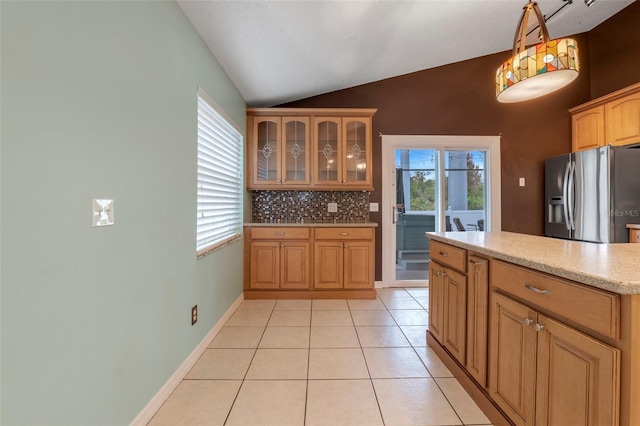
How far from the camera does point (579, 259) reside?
1.07 metres

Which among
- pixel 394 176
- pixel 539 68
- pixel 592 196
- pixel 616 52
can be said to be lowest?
pixel 592 196

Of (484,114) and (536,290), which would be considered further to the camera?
(484,114)

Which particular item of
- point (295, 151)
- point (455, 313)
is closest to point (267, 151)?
point (295, 151)

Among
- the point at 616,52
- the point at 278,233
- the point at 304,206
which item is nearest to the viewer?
the point at 278,233

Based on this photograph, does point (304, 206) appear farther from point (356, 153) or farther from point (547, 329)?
point (547, 329)

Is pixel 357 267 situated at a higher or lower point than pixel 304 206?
lower

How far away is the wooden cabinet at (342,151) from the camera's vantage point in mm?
3383

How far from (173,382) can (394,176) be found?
3.19 metres

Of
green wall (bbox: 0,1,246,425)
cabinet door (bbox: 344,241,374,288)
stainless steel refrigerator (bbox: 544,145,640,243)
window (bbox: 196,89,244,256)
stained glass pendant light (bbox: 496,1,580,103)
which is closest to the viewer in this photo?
green wall (bbox: 0,1,246,425)

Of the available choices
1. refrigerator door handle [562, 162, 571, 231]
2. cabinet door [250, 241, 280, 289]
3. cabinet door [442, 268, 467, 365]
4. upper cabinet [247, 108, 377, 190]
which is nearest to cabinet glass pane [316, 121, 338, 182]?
upper cabinet [247, 108, 377, 190]

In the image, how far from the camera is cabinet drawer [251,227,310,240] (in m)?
3.17

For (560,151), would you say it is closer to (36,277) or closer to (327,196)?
(327,196)

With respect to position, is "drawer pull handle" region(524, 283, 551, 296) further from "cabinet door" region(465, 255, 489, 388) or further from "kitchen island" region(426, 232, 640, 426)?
"cabinet door" region(465, 255, 489, 388)

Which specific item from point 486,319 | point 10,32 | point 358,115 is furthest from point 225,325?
point 358,115
